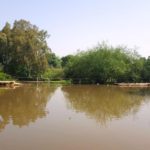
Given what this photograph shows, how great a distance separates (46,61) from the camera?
40.6 m

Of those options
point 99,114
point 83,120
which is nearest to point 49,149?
point 83,120

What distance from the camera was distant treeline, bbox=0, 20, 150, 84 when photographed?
38.9 metres

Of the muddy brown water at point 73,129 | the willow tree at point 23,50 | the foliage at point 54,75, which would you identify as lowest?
the muddy brown water at point 73,129

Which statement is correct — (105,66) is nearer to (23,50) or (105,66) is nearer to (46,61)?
(46,61)

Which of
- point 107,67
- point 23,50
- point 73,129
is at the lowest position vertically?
point 73,129

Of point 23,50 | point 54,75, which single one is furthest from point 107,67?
point 23,50

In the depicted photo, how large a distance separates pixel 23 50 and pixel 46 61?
3346 millimetres

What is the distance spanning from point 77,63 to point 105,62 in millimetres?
4033

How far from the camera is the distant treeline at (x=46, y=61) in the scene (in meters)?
38.9

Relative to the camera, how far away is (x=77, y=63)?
42344 mm

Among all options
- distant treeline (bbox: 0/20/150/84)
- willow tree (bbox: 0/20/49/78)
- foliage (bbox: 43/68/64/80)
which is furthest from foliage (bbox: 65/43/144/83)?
willow tree (bbox: 0/20/49/78)

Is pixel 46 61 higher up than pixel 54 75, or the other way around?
pixel 46 61

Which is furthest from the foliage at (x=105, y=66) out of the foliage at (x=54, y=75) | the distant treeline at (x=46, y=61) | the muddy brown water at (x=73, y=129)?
the muddy brown water at (x=73, y=129)

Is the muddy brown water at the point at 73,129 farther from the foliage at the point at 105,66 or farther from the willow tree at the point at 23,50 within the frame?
the foliage at the point at 105,66
